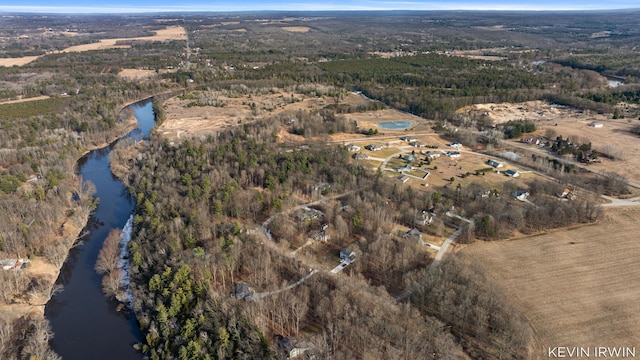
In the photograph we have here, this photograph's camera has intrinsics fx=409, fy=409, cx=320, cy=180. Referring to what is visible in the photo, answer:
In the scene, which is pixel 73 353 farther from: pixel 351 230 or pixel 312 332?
pixel 351 230

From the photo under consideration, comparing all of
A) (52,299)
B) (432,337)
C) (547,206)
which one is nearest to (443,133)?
(547,206)

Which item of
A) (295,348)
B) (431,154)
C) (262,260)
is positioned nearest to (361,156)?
(431,154)

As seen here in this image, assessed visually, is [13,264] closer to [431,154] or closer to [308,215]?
[308,215]

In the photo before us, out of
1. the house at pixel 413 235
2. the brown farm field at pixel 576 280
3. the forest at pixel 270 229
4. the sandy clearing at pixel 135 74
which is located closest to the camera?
the forest at pixel 270 229

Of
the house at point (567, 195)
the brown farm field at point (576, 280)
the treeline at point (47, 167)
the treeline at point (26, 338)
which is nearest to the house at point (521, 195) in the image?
the house at point (567, 195)

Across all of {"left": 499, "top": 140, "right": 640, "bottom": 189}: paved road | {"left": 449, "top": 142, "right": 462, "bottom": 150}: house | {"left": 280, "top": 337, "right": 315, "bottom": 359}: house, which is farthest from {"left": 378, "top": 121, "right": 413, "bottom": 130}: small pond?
{"left": 280, "top": 337, "right": 315, "bottom": 359}: house

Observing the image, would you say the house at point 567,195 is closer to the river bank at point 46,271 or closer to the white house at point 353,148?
the white house at point 353,148
